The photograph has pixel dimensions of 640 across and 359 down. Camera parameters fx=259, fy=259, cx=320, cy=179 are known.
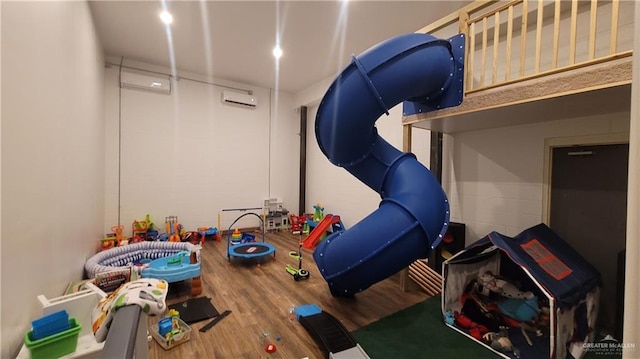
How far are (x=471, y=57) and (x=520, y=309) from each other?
7.00 feet

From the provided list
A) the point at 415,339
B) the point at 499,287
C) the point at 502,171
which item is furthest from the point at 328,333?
the point at 502,171

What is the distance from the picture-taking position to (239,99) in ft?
17.2

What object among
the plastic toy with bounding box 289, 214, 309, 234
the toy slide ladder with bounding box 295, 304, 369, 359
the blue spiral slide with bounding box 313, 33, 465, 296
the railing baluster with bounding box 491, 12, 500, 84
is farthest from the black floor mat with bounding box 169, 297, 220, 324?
the railing baluster with bounding box 491, 12, 500, 84

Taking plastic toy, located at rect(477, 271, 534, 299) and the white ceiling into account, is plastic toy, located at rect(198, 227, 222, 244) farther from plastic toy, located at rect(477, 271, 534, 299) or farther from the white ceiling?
plastic toy, located at rect(477, 271, 534, 299)

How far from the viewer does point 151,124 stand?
15.0 ft

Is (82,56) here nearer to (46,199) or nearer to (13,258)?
(46,199)

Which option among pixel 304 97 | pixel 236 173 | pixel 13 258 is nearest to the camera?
pixel 13 258

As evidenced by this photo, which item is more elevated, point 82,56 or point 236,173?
point 82,56

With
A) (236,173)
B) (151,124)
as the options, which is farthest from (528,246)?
(151,124)

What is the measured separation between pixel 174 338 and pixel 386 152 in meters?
2.24

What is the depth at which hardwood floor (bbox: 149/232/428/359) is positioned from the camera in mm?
1919

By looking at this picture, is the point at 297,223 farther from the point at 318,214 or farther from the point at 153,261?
the point at 153,261

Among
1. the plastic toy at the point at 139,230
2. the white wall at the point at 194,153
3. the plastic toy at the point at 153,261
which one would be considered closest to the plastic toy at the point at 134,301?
the plastic toy at the point at 153,261

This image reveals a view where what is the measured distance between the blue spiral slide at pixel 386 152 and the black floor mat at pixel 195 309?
1133 mm
